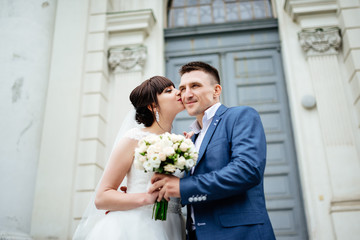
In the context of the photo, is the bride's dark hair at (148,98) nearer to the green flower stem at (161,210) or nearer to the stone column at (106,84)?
the green flower stem at (161,210)

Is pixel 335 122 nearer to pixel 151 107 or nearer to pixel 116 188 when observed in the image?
pixel 151 107

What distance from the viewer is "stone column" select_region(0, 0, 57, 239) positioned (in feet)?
14.0

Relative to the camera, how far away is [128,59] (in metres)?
6.19

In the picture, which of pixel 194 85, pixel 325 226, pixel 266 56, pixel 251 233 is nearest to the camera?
pixel 251 233

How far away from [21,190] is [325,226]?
14.5ft

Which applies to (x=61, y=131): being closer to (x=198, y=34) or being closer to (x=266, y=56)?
(x=198, y=34)

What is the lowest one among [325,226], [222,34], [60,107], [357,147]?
[325,226]

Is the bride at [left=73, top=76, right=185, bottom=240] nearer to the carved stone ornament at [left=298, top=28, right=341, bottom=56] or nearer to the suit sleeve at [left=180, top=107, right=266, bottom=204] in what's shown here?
the suit sleeve at [left=180, top=107, right=266, bottom=204]

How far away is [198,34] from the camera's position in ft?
22.1

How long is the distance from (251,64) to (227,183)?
15.8 ft

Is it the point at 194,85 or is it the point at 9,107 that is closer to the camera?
the point at 194,85

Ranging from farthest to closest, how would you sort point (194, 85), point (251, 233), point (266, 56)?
1. point (266, 56)
2. point (194, 85)
3. point (251, 233)

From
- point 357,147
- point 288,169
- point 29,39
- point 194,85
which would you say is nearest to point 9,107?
point 29,39

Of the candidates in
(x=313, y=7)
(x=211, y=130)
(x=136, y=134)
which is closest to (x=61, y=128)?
(x=136, y=134)
